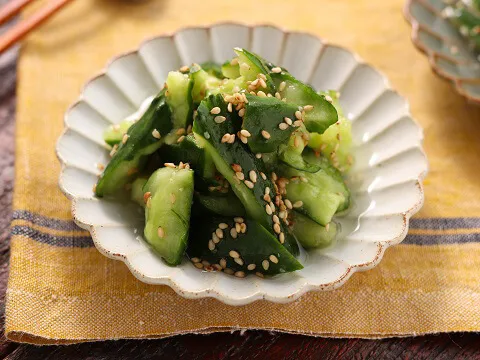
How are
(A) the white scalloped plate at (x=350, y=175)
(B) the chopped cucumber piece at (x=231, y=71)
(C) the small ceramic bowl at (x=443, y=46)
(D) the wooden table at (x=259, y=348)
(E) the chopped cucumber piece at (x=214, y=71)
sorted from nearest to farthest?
(A) the white scalloped plate at (x=350, y=175) < (D) the wooden table at (x=259, y=348) < (B) the chopped cucumber piece at (x=231, y=71) < (E) the chopped cucumber piece at (x=214, y=71) < (C) the small ceramic bowl at (x=443, y=46)

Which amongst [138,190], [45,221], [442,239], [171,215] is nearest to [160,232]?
[171,215]

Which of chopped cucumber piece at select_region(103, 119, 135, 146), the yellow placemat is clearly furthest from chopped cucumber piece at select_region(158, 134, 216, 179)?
the yellow placemat

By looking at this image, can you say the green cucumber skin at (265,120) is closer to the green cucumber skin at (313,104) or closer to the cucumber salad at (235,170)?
the cucumber salad at (235,170)

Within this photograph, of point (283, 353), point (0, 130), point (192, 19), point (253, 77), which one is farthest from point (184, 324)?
point (192, 19)

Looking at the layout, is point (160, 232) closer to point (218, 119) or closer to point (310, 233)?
point (218, 119)

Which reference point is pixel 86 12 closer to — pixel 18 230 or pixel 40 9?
pixel 40 9

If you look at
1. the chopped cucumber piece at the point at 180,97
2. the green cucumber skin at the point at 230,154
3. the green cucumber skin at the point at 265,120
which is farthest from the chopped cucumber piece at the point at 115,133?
the green cucumber skin at the point at 265,120

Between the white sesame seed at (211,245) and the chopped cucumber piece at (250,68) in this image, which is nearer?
the white sesame seed at (211,245)
